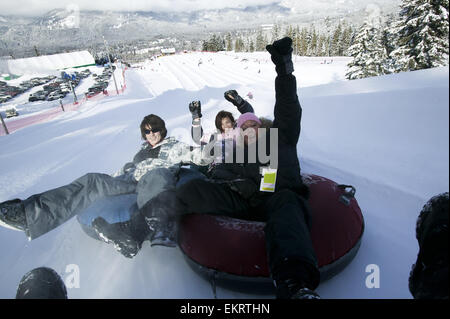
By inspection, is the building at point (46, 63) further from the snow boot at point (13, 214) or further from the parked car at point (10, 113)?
the snow boot at point (13, 214)

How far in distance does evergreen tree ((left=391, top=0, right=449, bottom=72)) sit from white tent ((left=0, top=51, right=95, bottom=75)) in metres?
38.3

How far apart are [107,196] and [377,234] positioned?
2139 millimetres

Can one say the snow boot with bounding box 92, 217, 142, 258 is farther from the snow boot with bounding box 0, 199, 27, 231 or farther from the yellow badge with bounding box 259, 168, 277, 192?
the yellow badge with bounding box 259, 168, 277, 192

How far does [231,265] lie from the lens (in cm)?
142

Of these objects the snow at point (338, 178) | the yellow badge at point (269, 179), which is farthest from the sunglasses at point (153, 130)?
the yellow badge at point (269, 179)

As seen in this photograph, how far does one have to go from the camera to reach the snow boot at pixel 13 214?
151cm

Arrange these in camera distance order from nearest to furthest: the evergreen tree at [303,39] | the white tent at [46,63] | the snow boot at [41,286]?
1. the snow boot at [41,286]
2. the evergreen tree at [303,39]
3. the white tent at [46,63]

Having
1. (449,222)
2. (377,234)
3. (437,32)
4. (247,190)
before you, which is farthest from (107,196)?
(437,32)

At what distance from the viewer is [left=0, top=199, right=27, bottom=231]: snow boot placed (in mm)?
1515

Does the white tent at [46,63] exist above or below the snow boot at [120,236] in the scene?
above

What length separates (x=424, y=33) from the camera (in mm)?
1542

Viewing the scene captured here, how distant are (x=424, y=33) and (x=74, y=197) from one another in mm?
2579

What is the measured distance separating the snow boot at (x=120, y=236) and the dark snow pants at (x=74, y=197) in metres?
0.20
